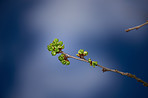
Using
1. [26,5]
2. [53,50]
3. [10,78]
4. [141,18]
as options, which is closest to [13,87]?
[10,78]

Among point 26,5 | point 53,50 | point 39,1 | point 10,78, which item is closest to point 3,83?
point 10,78

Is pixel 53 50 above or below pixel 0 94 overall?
above

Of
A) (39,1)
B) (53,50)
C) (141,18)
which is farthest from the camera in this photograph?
(39,1)

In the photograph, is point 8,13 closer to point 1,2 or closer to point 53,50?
point 1,2

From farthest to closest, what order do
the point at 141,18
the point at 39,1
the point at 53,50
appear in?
1. the point at 39,1
2. the point at 141,18
3. the point at 53,50

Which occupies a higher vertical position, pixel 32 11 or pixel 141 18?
pixel 32 11

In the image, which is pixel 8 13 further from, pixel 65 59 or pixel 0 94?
pixel 65 59

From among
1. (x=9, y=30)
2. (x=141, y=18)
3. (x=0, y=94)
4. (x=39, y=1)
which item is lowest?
(x=0, y=94)

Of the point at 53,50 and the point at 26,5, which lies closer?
the point at 53,50

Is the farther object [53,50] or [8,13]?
[8,13]
